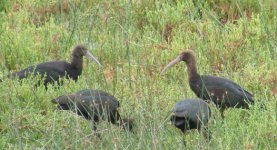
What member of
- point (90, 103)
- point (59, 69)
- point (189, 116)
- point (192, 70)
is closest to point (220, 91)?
point (192, 70)

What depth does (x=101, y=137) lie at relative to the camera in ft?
24.8

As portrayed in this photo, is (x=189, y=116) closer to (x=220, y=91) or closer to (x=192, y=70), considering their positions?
(x=220, y=91)

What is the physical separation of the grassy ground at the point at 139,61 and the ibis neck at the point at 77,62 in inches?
5.5

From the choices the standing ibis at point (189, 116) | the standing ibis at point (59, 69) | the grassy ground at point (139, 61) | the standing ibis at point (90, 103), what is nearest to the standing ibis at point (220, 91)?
the grassy ground at point (139, 61)

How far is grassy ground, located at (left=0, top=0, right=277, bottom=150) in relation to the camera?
7.71 metres

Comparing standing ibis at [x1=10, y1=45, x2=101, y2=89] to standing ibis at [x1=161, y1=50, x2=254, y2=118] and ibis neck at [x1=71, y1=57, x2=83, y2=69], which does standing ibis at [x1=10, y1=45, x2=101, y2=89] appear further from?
standing ibis at [x1=161, y1=50, x2=254, y2=118]

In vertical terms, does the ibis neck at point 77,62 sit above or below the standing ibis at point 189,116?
below

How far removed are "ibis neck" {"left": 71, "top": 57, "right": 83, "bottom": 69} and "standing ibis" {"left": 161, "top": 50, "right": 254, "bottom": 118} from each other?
1.39m

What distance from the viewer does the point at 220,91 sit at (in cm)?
921

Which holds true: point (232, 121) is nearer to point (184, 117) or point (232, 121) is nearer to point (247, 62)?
point (184, 117)

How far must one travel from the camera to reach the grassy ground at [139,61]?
771 centimetres

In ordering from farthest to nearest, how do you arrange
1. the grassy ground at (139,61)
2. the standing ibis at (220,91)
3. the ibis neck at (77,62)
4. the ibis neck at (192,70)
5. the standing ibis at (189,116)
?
the ibis neck at (77,62), the ibis neck at (192,70), the standing ibis at (220,91), the standing ibis at (189,116), the grassy ground at (139,61)

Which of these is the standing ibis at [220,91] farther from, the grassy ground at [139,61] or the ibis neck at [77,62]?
the ibis neck at [77,62]

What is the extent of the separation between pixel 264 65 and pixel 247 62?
1.46ft
